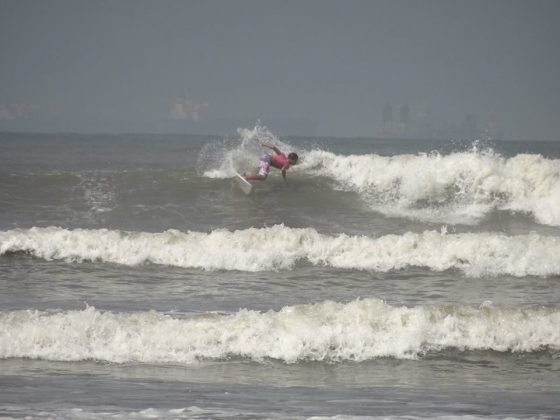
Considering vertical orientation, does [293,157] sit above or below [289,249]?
above

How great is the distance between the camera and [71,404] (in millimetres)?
6340

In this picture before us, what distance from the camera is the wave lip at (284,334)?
27.4 ft

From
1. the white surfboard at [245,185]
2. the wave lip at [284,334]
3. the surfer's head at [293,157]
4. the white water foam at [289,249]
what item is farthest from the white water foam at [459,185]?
the wave lip at [284,334]

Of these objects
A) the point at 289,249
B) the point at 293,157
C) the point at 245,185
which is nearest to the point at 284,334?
the point at 289,249

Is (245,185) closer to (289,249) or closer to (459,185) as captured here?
(459,185)

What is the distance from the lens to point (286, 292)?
11.5 m

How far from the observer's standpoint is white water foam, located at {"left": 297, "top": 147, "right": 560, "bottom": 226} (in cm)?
1872

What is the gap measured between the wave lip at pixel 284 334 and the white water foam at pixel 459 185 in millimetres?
8792

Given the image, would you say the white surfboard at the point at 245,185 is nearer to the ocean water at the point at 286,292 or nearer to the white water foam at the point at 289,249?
the ocean water at the point at 286,292

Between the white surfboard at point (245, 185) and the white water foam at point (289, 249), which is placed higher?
the white surfboard at point (245, 185)

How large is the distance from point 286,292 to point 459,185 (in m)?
9.80

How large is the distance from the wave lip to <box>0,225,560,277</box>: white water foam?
4.17m

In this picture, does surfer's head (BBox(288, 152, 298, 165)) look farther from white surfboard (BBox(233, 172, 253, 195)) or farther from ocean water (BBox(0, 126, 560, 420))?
white surfboard (BBox(233, 172, 253, 195))

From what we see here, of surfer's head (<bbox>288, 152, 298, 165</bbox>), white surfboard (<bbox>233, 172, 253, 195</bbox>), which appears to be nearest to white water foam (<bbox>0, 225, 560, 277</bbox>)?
surfer's head (<bbox>288, 152, 298, 165</bbox>)
